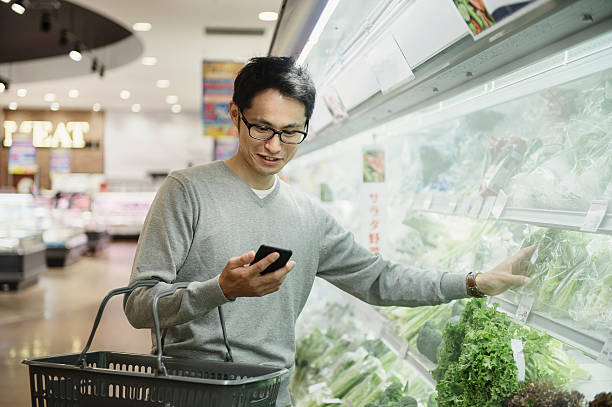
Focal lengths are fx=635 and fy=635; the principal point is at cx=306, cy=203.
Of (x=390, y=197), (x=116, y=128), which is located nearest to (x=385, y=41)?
(x=390, y=197)

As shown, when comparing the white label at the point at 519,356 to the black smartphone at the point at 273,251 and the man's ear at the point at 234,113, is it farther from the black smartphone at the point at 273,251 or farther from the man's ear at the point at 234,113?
the man's ear at the point at 234,113

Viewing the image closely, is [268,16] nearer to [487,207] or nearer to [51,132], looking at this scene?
[487,207]

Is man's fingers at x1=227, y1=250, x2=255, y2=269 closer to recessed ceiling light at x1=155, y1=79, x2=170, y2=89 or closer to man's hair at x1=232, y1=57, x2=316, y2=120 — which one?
man's hair at x1=232, y1=57, x2=316, y2=120

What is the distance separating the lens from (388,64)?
7.36 feet

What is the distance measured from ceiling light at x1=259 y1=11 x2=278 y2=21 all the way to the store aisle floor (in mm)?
4539

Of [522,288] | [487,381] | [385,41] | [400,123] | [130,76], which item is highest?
[130,76]

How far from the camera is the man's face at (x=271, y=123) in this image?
1.78m

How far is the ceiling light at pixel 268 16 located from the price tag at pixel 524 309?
7721mm

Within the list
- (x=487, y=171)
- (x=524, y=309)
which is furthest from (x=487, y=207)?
(x=524, y=309)

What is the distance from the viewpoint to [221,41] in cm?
1089

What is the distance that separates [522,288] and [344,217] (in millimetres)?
2487

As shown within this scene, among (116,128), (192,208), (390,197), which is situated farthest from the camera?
(116,128)

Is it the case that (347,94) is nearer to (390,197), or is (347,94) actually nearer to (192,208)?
(390,197)

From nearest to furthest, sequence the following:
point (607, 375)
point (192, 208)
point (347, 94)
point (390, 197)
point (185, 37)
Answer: point (607, 375) < point (192, 208) < point (347, 94) < point (390, 197) < point (185, 37)
